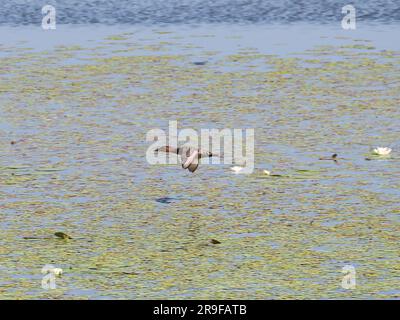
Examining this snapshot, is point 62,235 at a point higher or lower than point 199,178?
lower

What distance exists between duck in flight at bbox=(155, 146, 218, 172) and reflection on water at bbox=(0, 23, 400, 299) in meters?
0.07

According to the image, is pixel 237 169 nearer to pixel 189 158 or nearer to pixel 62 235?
pixel 189 158

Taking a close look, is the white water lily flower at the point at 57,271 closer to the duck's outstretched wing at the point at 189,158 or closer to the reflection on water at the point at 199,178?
the reflection on water at the point at 199,178

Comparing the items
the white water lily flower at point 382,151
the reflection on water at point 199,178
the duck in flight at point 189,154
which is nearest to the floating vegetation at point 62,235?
the reflection on water at point 199,178

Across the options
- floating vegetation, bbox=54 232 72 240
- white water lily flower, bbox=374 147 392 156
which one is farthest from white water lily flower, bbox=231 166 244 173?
floating vegetation, bbox=54 232 72 240

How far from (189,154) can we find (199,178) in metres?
0.28

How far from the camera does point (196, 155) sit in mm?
5281

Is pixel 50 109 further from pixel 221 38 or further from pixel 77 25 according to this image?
pixel 77 25

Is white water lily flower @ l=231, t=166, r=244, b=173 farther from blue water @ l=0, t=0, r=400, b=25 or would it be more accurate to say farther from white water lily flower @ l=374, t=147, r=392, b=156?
blue water @ l=0, t=0, r=400, b=25

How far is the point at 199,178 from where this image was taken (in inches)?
198

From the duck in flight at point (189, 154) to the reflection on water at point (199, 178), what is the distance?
2.6 inches

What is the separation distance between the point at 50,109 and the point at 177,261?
2618mm

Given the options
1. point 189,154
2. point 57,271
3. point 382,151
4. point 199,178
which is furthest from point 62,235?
point 382,151

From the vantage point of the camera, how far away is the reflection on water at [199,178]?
12.7 feet
